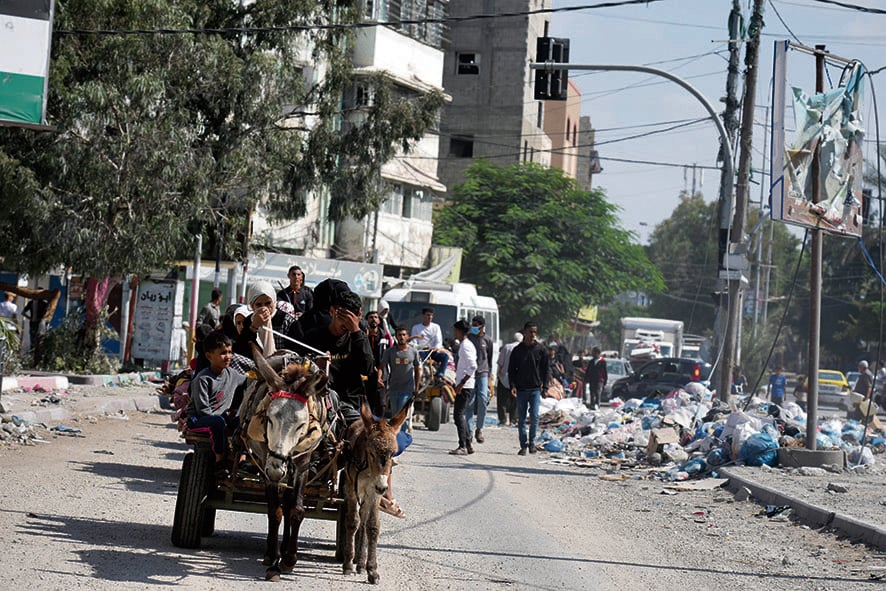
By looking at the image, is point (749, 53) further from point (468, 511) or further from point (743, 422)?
point (468, 511)

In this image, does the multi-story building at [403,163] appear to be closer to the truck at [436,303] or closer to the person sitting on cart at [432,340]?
the truck at [436,303]

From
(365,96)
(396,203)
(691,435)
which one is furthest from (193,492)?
Result: (396,203)

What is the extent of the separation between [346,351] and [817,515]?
6441 mm

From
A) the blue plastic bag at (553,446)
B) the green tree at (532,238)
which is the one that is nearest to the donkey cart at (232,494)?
the blue plastic bag at (553,446)

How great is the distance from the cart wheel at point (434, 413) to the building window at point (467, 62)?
41.6 m

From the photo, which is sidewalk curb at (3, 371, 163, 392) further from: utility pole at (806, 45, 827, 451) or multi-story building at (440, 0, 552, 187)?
multi-story building at (440, 0, 552, 187)

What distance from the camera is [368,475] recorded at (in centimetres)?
798

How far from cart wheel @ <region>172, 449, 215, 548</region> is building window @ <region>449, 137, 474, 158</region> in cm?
5681

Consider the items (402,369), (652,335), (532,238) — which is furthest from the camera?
(652,335)

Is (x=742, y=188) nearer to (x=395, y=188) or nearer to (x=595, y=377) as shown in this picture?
(x=595, y=377)

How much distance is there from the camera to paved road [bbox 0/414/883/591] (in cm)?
818

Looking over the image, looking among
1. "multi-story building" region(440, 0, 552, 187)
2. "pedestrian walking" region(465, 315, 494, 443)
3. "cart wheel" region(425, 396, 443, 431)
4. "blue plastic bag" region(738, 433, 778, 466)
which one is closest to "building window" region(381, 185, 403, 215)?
"multi-story building" region(440, 0, 552, 187)

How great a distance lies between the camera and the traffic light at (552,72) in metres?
21.8

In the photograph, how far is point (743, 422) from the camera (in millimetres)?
18391
